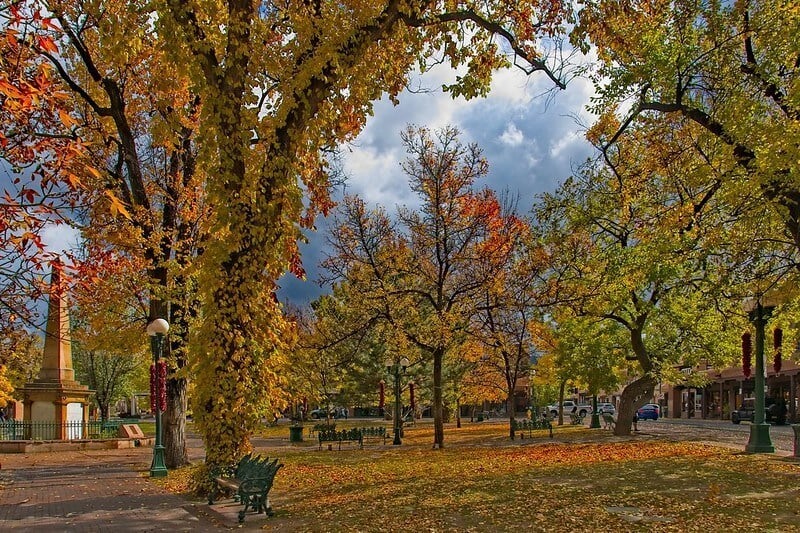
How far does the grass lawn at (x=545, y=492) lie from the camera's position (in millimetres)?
8328

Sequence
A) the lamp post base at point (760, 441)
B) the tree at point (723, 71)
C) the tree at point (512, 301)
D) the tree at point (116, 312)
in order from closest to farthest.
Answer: the tree at point (723, 71) < the tree at point (116, 312) < the lamp post base at point (760, 441) < the tree at point (512, 301)

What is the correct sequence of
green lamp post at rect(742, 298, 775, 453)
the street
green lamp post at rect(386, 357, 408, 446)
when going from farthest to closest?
green lamp post at rect(386, 357, 408, 446) → the street → green lamp post at rect(742, 298, 775, 453)

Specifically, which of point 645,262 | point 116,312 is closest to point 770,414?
point 645,262

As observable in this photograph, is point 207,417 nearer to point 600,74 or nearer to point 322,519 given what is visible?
point 322,519

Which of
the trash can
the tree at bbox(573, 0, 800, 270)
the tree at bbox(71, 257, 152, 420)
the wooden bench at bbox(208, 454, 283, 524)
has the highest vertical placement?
the tree at bbox(573, 0, 800, 270)

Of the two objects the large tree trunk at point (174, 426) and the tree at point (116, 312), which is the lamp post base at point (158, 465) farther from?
the tree at point (116, 312)

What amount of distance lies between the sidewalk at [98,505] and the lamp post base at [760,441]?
1417cm

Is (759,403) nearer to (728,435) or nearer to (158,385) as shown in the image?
(728,435)

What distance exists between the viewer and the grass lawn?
27.3 ft

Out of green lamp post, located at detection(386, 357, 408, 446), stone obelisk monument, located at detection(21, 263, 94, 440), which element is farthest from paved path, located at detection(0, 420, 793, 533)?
green lamp post, located at detection(386, 357, 408, 446)

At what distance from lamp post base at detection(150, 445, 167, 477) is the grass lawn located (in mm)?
336

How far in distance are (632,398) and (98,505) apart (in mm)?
20088

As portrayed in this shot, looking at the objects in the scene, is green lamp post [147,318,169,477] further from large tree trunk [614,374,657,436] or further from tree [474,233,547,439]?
large tree trunk [614,374,657,436]

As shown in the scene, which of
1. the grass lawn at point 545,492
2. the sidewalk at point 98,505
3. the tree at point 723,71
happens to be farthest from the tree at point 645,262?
the sidewalk at point 98,505
